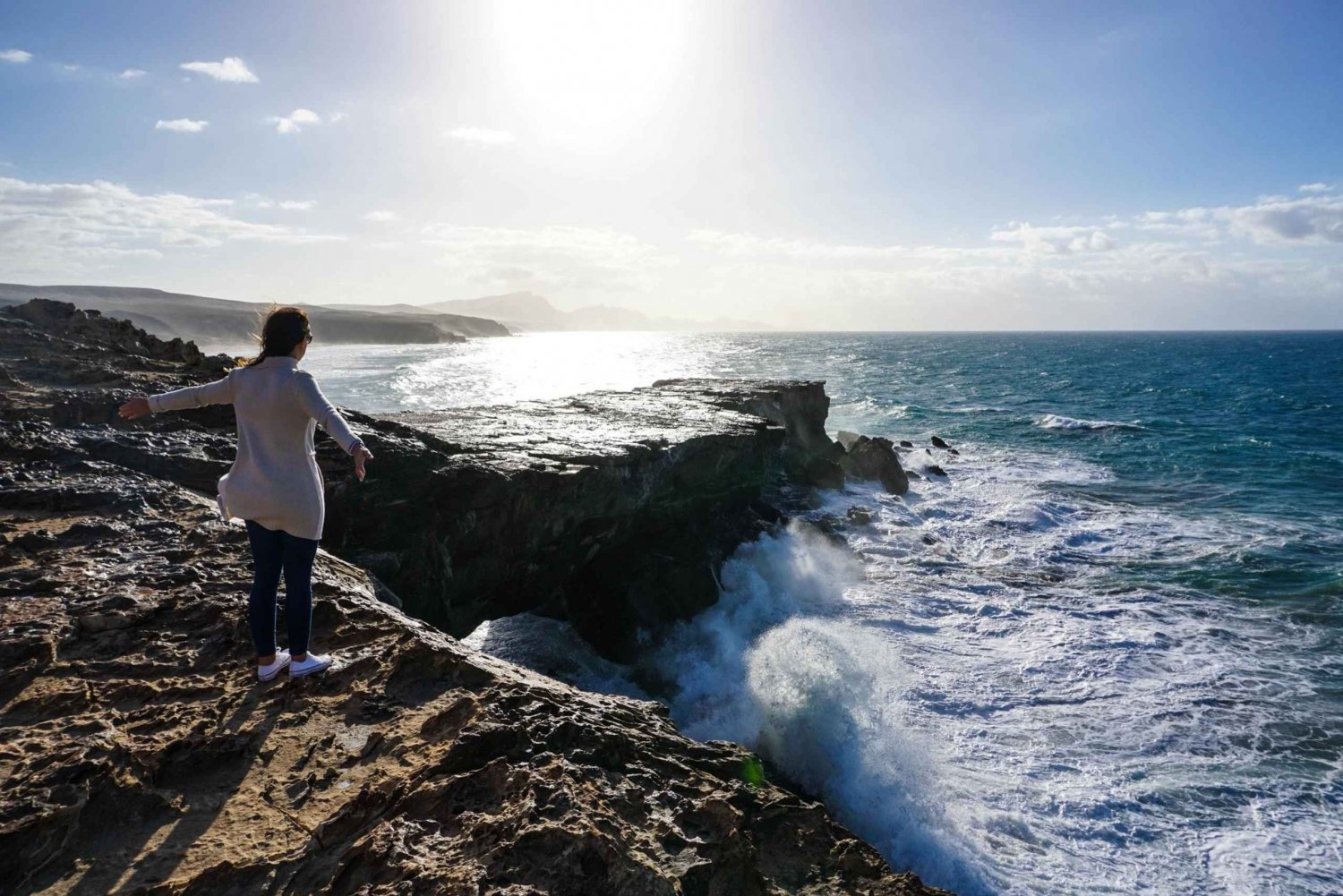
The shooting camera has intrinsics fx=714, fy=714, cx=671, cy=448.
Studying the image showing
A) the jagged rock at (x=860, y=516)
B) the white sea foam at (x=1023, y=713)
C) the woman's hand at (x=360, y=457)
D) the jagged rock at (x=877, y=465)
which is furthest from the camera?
the jagged rock at (x=877, y=465)

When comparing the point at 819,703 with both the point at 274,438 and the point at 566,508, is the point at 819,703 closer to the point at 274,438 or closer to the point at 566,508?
the point at 566,508

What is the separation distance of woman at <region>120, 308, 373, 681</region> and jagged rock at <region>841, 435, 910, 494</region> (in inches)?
829

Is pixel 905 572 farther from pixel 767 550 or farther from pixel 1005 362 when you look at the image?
pixel 1005 362

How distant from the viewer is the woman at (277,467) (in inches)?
151

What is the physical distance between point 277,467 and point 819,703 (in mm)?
7926

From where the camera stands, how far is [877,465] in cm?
2395

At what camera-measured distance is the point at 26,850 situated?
9.26 feet

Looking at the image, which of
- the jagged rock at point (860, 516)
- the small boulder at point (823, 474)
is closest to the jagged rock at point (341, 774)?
the jagged rock at point (860, 516)

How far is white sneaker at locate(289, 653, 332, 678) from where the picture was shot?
4082mm

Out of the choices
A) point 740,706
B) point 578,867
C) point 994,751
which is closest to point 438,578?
point 740,706

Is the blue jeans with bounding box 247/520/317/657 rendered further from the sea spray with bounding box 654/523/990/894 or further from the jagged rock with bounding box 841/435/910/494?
the jagged rock with bounding box 841/435/910/494

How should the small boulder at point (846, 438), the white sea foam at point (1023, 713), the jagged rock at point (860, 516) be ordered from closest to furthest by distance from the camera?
the white sea foam at point (1023, 713)
the jagged rock at point (860, 516)
the small boulder at point (846, 438)

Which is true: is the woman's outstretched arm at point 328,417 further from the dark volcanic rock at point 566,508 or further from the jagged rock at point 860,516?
the jagged rock at point 860,516

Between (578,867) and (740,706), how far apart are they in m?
7.54
